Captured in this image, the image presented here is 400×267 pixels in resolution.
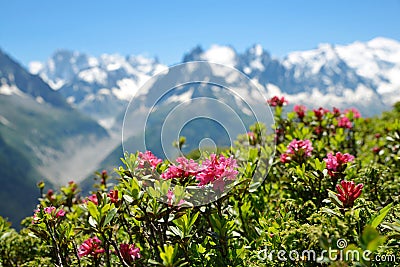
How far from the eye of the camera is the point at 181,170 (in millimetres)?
2639

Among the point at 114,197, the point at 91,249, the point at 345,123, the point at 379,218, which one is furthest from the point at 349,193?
the point at 345,123

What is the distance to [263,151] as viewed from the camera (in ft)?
13.4

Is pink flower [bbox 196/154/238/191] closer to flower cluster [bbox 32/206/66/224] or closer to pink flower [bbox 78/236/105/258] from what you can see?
pink flower [bbox 78/236/105/258]

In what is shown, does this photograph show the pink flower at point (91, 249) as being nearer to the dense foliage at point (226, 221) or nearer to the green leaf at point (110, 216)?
the dense foliage at point (226, 221)

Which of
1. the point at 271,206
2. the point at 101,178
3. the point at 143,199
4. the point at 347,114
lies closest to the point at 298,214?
the point at 271,206

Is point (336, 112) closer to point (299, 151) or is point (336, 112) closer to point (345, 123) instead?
point (345, 123)

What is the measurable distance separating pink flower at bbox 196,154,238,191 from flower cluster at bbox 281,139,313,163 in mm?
1178

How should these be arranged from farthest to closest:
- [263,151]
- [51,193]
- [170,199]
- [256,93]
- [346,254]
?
[51,193], [263,151], [256,93], [170,199], [346,254]

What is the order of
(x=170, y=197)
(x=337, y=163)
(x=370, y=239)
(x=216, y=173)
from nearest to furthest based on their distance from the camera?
(x=370, y=239), (x=170, y=197), (x=216, y=173), (x=337, y=163)

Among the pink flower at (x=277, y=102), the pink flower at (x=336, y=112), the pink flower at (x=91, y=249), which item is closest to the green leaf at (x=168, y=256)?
the pink flower at (x=91, y=249)

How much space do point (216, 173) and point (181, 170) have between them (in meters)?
0.26

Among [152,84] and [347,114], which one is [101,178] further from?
[347,114]

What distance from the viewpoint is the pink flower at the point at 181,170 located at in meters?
2.61

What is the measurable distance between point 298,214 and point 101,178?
2.84m
